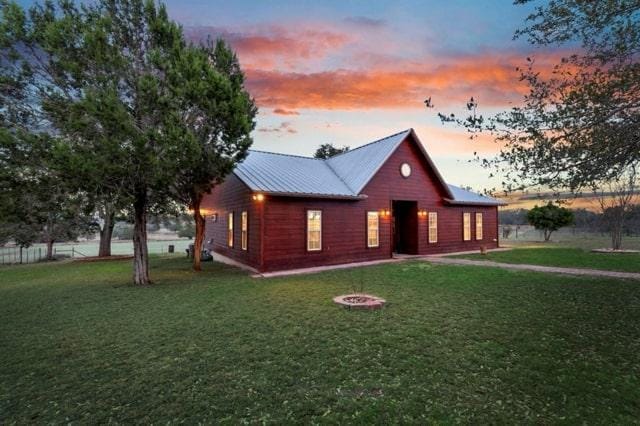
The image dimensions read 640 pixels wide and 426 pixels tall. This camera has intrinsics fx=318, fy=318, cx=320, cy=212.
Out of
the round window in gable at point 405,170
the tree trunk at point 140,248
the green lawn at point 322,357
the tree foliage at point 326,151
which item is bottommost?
the green lawn at point 322,357

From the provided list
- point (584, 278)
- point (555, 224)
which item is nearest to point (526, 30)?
point (584, 278)

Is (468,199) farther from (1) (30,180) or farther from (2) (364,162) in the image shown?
(1) (30,180)

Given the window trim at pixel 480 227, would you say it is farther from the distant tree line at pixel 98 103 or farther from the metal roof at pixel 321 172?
the distant tree line at pixel 98 103

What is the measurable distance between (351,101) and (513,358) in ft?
46.9

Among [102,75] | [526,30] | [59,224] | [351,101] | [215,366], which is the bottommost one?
[215,366]

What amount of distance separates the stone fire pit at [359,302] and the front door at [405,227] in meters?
11.0

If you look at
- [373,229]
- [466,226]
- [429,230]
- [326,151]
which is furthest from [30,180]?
[326,151]

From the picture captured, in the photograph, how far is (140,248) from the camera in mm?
11594

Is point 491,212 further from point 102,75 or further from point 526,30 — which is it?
point 102,75

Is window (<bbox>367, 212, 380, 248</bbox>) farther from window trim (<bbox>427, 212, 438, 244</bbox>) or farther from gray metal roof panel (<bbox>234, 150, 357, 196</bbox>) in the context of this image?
window trim (<bbox>427, 212, 438, 244</bbox>)

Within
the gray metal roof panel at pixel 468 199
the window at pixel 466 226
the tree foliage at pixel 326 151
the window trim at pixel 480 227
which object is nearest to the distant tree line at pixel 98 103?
the gray metal roof panel at pixel 468 199

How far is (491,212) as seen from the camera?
73.7 feet

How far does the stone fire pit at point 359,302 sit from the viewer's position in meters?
7.46

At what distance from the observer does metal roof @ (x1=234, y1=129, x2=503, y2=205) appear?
13984mm
